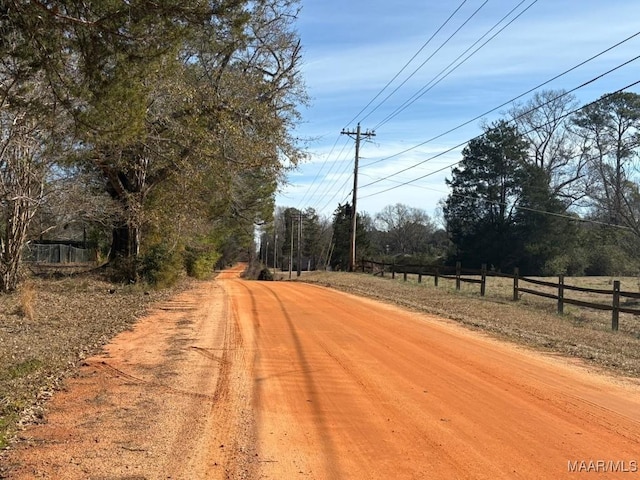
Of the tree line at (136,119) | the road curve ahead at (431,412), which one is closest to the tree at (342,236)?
the tree line at (136,119)

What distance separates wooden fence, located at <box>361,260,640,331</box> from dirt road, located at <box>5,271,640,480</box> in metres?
6.44

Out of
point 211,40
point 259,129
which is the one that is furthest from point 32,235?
point 211,40

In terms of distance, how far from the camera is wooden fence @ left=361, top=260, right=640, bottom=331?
49.1 ft

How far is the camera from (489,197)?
6234cm

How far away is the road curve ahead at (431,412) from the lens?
4.56 m

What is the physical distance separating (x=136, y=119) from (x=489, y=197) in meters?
57.7

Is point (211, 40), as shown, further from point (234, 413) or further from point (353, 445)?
point (353, 445)

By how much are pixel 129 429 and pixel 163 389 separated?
144 cm

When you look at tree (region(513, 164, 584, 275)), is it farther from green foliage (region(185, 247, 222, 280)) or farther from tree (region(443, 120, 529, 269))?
green foliage (region(185, 247, 222, 280))

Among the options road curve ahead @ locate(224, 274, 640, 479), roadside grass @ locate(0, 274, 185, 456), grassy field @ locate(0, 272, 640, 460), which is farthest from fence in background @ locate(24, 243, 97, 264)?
road curve ahead @ locate(224, 274, 640, 479)

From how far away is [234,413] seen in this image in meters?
5.81

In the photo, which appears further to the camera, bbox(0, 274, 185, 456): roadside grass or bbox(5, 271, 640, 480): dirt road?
bbox(0, 274, 185, 456): roadside grass

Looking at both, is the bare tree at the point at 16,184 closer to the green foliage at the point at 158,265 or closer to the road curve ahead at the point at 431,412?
the green foliage at the point at 158,265

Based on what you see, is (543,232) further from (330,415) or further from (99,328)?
(330,415)
